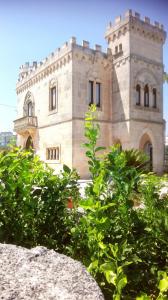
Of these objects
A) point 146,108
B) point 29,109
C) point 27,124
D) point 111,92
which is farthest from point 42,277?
point 29,109

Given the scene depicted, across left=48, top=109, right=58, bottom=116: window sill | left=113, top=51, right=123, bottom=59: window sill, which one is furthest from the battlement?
left=48, top=109, right=58, bottom=116: window sill

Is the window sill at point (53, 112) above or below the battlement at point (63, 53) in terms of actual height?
below

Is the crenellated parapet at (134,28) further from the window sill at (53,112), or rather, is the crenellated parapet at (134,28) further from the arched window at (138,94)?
the window sill at (53,112)

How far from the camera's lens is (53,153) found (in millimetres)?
20688

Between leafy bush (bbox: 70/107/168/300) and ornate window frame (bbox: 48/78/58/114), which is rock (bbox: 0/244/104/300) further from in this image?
ornate window frame (bbox: 48/78/58/114)

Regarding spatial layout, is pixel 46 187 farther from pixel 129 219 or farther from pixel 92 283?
pixel 92 283

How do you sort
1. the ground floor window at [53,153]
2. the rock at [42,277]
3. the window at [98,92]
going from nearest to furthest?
the rock at [42,277]
the window at [98,92]
the ground floor window at [53,153]

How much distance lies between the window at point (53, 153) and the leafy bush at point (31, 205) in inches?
662

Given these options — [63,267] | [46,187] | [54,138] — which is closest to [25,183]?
[46,187]

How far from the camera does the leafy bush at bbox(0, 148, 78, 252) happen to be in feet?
9.61

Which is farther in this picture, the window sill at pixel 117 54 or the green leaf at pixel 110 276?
the window sill at pixel 117 54

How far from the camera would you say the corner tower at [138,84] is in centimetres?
1838

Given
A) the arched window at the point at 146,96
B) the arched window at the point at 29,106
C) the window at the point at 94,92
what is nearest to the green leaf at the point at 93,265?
the window at the point at 94,92

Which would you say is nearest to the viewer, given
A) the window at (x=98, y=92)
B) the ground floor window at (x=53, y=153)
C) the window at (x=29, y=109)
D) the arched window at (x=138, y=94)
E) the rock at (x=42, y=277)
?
the rock at (x=42, y=277)
